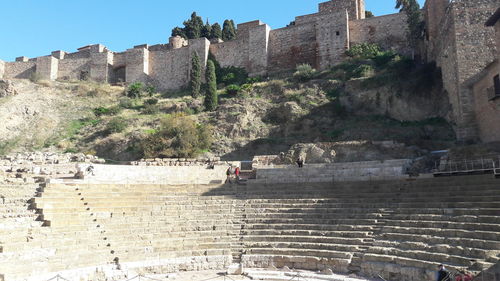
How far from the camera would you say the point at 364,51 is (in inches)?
1088

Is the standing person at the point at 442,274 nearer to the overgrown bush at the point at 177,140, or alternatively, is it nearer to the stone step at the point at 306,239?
the stone step at the point at 306,239

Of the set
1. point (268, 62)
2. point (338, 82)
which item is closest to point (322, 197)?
point (338, 82)

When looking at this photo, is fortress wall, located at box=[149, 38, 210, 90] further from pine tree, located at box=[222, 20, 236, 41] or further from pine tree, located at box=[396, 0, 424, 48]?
pine tree, located at box=[396, 0, 424, 48]

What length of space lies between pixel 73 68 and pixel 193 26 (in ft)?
40.4

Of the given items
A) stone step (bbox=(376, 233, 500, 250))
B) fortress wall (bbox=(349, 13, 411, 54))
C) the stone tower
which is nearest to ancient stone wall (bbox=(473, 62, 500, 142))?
stone step (bbox=(376, 233, 500, 250))

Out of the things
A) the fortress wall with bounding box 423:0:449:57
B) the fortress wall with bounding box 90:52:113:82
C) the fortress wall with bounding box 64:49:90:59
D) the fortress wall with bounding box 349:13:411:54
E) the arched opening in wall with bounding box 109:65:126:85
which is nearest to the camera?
the fortress wall with bounding box 423:0:449:57

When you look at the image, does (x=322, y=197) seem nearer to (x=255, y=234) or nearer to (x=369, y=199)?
(x=369, y=199)

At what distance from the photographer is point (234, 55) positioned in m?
33.3

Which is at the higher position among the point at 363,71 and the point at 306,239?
the point at 363,71

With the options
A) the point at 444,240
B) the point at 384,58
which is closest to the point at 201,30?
the point at 384,58

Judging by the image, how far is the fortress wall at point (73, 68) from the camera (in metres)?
37.6

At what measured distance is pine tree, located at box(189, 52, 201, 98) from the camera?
3114cm

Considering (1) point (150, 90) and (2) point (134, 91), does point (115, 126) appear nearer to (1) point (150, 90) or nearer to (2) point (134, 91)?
(2) point (134, 91)

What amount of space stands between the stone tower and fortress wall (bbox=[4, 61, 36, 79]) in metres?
27.0
